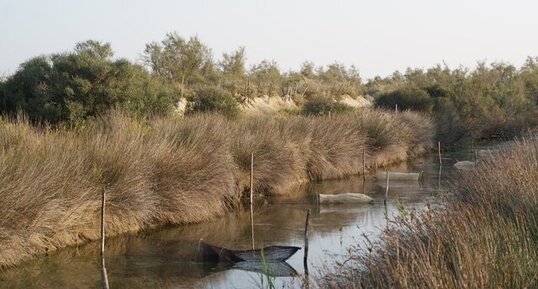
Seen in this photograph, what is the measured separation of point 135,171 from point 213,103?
15.5 m

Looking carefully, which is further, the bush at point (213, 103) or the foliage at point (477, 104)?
the foliage at point (477, 104)

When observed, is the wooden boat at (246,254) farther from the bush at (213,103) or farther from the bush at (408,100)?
the bush at (408,100)

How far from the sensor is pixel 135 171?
48.1ft

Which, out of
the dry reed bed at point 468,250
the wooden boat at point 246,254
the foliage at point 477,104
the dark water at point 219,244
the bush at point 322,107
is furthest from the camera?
the foliage at point 477,104

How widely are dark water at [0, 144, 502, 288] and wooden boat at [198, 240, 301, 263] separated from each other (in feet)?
0.69

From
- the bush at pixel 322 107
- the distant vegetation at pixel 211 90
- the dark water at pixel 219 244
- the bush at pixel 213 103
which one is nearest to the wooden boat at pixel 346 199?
the dark water at pixel 219 244

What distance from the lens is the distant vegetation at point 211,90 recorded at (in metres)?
21.6

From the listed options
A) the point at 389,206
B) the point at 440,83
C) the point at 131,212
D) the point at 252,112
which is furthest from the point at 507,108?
the point at 131,212

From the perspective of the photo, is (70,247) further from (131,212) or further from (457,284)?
(457,284)

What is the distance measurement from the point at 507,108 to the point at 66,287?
41.1 meters

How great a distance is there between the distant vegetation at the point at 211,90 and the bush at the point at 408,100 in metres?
0.06

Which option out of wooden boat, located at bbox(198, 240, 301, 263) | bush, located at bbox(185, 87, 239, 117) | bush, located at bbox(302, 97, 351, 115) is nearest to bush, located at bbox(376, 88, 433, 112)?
bush, located at bbox(302, 97, 351, 115)

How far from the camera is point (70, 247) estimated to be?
12891 millimetres

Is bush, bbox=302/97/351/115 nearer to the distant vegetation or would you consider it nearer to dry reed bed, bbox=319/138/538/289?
the distant vegetation
